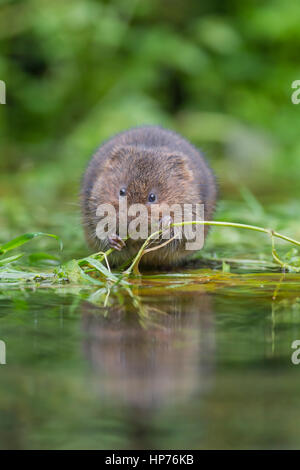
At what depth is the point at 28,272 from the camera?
464 cm

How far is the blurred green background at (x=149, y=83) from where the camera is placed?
12352 millimetres

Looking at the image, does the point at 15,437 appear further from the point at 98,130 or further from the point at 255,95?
the point at 255,95

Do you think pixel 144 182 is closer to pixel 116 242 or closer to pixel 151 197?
pixel 151 197

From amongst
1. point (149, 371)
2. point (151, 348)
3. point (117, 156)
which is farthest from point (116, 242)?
point (149, 371)

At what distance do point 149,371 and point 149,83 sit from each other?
12.1 m

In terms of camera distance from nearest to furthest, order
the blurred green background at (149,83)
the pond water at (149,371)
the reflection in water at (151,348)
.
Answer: the pond water at (149,371) < the reflection in water at (151,348) < the blurred green background at (149,83)

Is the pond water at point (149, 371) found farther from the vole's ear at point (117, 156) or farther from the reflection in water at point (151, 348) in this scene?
the vole's ear at point (117, 156)

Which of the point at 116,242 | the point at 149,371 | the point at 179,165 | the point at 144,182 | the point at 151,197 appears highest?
the point at 179,165

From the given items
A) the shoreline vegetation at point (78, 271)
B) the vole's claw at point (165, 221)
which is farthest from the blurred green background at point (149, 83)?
the shoreline vegetation at point (78, 271)

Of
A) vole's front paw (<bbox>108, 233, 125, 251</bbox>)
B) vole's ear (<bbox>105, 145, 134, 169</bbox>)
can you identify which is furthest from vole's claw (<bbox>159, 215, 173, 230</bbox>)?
vole's ear (<bbox>105, 145, 134, 169</bbox>)

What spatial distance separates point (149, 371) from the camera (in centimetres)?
261

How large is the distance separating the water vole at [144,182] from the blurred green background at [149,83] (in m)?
4.54

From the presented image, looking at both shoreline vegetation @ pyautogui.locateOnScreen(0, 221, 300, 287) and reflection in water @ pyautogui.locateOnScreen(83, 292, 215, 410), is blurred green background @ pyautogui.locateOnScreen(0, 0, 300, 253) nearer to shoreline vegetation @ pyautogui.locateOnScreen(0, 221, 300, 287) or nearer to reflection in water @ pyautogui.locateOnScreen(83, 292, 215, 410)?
shoreline vegetation @ pyautogui.locateOnScreen(0, 221, 300, 287)

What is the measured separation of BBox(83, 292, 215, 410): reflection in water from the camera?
7.97ft
